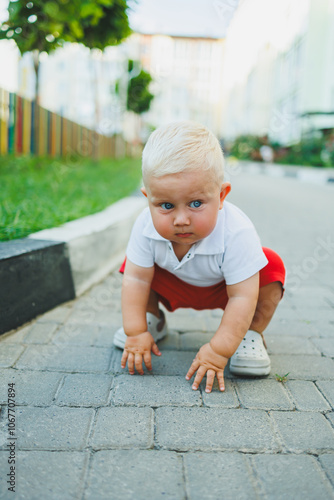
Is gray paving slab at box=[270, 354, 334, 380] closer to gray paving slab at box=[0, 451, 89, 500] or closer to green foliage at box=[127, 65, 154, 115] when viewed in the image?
gray paving slab at box=[0, 451, 89, 500]

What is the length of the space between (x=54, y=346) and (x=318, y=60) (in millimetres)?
22396

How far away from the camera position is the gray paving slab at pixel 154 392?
1.56 meters

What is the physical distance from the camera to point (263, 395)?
1643mm

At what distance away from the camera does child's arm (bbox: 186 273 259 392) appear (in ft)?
5.45

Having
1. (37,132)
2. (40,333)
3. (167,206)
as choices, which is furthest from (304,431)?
(37,132)

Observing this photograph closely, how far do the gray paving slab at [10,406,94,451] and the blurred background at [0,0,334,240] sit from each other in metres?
1.27

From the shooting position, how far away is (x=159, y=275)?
193 centimetres

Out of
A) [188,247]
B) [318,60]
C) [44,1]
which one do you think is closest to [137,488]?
[188,247]

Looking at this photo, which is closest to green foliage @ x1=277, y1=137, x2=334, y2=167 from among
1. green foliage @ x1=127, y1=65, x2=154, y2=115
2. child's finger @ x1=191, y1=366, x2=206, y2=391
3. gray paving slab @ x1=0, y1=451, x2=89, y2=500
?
green foliage @ x1=127, y1=65, x2=154, y2=115

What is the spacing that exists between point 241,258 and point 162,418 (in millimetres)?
603

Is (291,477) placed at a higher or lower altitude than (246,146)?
higher

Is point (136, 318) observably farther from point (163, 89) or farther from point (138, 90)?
point (163, 89)

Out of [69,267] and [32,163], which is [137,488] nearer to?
[69,267]

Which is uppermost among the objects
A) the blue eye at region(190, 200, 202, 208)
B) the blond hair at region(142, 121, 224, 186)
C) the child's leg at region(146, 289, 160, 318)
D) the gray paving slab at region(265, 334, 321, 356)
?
the blond hair at region(142, 121, 224, 186)
